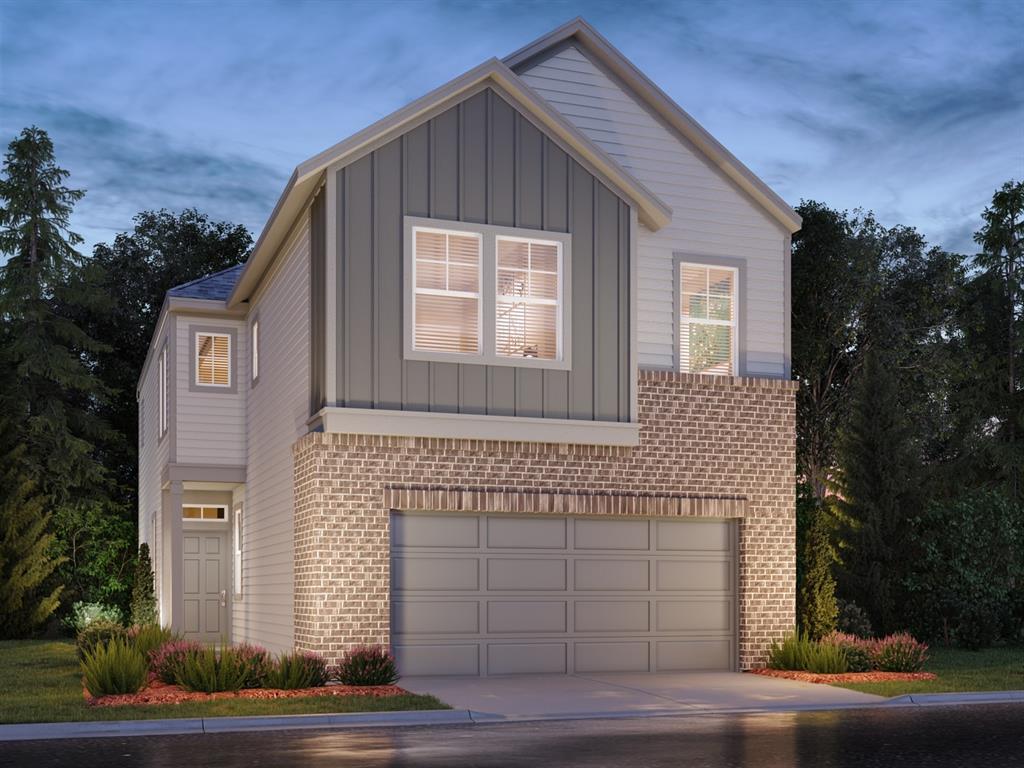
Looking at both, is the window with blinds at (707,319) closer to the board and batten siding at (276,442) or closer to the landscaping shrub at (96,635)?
the board and batten siding at (276,442)

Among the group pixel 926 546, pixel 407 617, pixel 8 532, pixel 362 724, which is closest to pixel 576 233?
pixel 407 617

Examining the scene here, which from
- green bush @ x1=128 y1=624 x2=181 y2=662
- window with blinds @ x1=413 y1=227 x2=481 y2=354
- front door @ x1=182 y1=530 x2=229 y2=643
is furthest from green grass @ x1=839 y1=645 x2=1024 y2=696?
front door @ x1=182 y1=530 x2=229 y2=643

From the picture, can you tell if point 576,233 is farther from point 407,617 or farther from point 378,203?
point 407,617

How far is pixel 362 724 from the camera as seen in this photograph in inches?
535

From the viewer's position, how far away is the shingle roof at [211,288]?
Result: 2514cm

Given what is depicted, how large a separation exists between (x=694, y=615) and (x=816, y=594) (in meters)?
1.94

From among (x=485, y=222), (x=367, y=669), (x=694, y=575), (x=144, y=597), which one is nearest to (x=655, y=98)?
(x=485, y=222)

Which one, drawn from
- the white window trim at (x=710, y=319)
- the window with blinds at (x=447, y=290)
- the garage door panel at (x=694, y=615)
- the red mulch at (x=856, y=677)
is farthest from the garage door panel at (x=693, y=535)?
the window with blinds at (x=447, y=290)

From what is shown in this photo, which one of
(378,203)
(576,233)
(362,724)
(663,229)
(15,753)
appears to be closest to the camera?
(15,753)

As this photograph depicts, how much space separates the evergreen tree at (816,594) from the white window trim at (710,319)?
2994mm

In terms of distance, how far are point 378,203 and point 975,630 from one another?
51.4 feet

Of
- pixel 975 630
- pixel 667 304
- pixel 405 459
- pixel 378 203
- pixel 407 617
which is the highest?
pixel 378 203

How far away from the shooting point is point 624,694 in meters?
16.2

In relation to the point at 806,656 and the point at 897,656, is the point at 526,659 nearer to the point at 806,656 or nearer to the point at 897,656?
the point at 806,656
